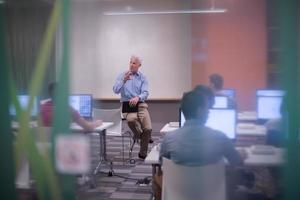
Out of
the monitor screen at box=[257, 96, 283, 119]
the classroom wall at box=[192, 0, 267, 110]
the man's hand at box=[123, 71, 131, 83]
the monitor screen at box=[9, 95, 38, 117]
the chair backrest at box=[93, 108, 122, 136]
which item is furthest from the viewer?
the man's hand at box=[123, 71, 131, 83]

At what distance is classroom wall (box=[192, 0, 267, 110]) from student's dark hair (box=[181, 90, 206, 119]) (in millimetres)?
234

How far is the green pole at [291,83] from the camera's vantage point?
1.80 metres

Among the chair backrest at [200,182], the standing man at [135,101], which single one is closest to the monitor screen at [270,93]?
the chair backrest at [200,182]

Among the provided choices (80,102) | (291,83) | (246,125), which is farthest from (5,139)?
(291,83)

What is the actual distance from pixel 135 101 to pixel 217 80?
3599 millimetres

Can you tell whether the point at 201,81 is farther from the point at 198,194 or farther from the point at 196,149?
the point at 198,194

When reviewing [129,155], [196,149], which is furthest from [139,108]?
[196,149]

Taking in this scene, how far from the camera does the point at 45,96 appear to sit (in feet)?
7.18

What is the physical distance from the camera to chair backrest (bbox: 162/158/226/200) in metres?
2.09

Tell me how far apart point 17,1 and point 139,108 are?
346cm

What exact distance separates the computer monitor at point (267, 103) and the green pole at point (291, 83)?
0.14 ft

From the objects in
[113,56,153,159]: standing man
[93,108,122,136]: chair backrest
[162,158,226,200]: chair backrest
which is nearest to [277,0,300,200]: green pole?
[162,158,226,200]: chair backrest

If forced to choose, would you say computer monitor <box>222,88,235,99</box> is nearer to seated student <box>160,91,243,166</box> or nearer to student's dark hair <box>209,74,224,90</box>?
student's dark hair <box>209,74,224,90</box>

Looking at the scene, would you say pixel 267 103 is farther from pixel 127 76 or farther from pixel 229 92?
pixel 127 76
